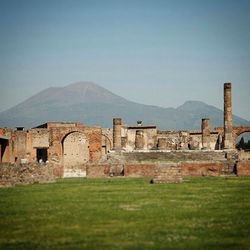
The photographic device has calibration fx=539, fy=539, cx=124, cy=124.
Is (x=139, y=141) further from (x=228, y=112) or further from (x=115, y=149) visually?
(x=228, y=112)

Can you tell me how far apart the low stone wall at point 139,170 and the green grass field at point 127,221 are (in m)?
12.1

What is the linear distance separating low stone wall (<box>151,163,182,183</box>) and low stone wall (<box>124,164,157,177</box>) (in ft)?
19.3

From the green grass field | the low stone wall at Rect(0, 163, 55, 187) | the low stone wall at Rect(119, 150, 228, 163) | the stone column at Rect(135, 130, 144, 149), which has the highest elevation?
the stone column at Rect(135, 130, 144, 149)

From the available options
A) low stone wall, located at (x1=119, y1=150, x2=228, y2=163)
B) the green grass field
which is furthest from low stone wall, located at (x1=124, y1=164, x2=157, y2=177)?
the green grass field

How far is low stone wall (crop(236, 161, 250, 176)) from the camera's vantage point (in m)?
29.6

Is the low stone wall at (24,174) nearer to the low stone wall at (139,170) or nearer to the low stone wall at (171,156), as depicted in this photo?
the low stone wall at (139,170)

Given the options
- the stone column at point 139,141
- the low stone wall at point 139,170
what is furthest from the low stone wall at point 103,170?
the stone column at point 139,141

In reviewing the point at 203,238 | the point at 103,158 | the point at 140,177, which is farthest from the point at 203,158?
the point at 203,238

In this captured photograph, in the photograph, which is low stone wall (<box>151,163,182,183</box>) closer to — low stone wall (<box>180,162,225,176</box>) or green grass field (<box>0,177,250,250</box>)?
low stone wall (<box>180,162,225,176</box>)

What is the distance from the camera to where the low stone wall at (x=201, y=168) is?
30047 mm

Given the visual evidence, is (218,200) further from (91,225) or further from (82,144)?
(82,144)

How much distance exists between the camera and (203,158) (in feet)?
126

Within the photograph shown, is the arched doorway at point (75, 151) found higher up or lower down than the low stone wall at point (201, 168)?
higher up

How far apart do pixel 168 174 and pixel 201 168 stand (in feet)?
20.7
